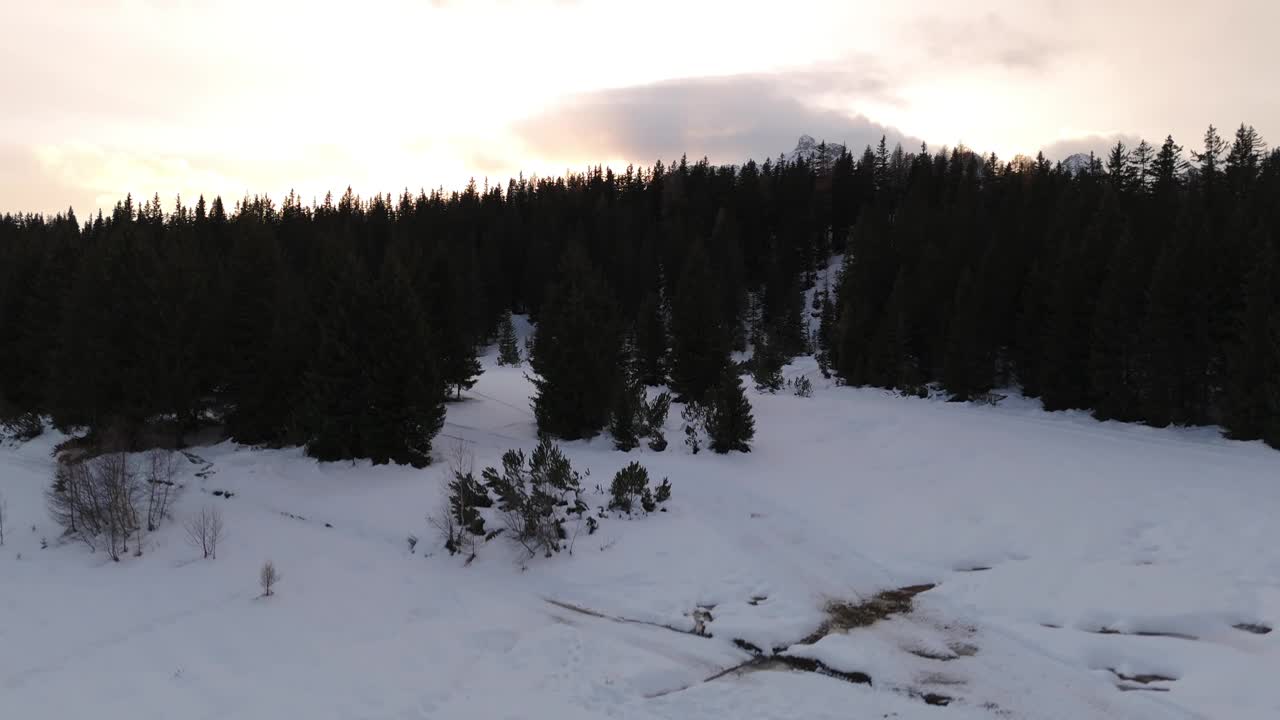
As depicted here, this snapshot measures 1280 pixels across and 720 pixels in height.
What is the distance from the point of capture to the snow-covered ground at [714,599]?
28.5ft

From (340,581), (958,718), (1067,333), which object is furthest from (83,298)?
(1067,333)

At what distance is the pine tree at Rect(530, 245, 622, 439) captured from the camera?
24469 mm

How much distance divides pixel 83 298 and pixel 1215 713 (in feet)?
128

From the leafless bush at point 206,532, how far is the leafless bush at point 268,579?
2.64 meters

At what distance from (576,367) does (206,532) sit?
40.8 ft

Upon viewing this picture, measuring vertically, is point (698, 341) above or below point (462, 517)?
above

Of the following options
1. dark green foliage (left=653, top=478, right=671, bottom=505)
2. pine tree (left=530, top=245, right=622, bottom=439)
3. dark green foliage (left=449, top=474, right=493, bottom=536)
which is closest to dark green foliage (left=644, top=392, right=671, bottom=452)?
pine tree (left=530, top=245, right=622, bottom=439)

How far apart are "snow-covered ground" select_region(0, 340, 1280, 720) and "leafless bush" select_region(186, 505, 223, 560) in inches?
11.9

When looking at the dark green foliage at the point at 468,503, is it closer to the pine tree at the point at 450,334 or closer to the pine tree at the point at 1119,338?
the pine tree at the point at 450,334

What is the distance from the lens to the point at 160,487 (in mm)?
20234

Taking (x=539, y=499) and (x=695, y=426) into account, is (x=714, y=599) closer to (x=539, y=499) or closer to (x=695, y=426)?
(x=539, y=499)

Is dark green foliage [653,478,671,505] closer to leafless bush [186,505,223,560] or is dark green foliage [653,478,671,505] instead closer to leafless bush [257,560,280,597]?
leafless bush [257,560,280,597]

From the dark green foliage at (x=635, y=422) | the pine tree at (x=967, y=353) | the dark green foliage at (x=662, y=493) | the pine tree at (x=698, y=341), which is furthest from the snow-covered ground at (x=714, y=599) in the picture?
the pine tree at (x=967, y=353)

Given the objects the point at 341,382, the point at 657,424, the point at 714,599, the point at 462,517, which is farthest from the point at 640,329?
the point at 714,599
